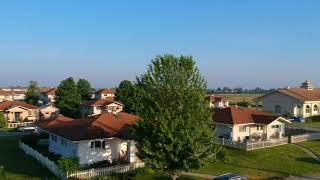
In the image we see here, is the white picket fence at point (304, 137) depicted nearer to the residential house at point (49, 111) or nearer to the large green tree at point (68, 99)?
the large green tree at point (68, 99)

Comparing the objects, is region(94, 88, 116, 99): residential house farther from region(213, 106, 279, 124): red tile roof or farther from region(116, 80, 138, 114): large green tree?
region(213, 106, 279, 124): red tile roof

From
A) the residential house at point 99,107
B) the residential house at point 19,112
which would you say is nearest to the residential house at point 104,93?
the residential house at point 99,107

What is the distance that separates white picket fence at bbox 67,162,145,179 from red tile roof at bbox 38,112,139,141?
127 inches

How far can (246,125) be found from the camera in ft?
157

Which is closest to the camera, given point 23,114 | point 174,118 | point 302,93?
point 174,118

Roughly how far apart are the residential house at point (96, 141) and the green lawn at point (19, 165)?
2.98 m

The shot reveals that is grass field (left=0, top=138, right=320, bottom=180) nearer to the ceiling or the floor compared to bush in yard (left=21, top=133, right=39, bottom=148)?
nearer to the floor

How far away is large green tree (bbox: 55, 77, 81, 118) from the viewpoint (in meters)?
76.7

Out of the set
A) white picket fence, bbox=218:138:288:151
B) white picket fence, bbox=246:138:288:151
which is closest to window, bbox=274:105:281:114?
white picket fence, bbox=246:138:288:151

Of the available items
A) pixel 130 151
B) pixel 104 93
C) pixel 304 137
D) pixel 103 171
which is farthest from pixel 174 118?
pixel 104 93

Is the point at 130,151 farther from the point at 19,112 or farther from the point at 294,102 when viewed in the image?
the point at 19,112

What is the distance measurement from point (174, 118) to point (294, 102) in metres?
47.4

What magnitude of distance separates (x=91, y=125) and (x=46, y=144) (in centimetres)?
1158

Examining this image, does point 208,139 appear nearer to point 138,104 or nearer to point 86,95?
point 138,104
